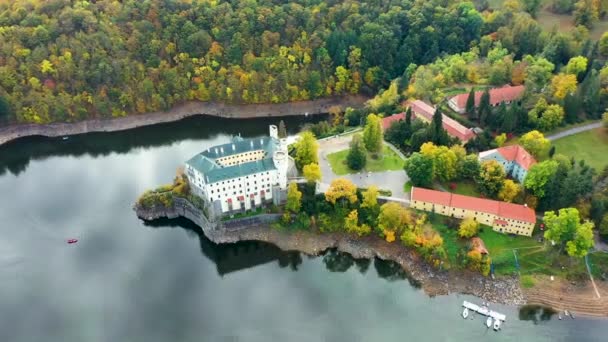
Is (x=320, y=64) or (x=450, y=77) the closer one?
(x=450, y=77)

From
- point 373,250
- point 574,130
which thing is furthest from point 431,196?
point 574,130

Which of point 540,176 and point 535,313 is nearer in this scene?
point 535,313

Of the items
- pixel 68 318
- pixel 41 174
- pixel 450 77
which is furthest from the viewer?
pixel 450 77

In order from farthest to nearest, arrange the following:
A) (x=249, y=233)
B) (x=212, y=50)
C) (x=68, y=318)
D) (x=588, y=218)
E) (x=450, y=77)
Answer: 1. (x=212, y=50)
2. (x=450, y=77)
3. (x=249, y=233)
4. (x=588, y=218)
5. (x=68, y=318)

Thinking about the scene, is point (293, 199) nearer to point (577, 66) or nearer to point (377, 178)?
point (377, 178)

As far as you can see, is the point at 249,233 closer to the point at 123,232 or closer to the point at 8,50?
the point at 123,232

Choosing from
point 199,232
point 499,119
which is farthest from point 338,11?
point 199,232

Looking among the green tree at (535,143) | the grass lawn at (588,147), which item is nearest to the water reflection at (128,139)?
the green tree at (535,143)
